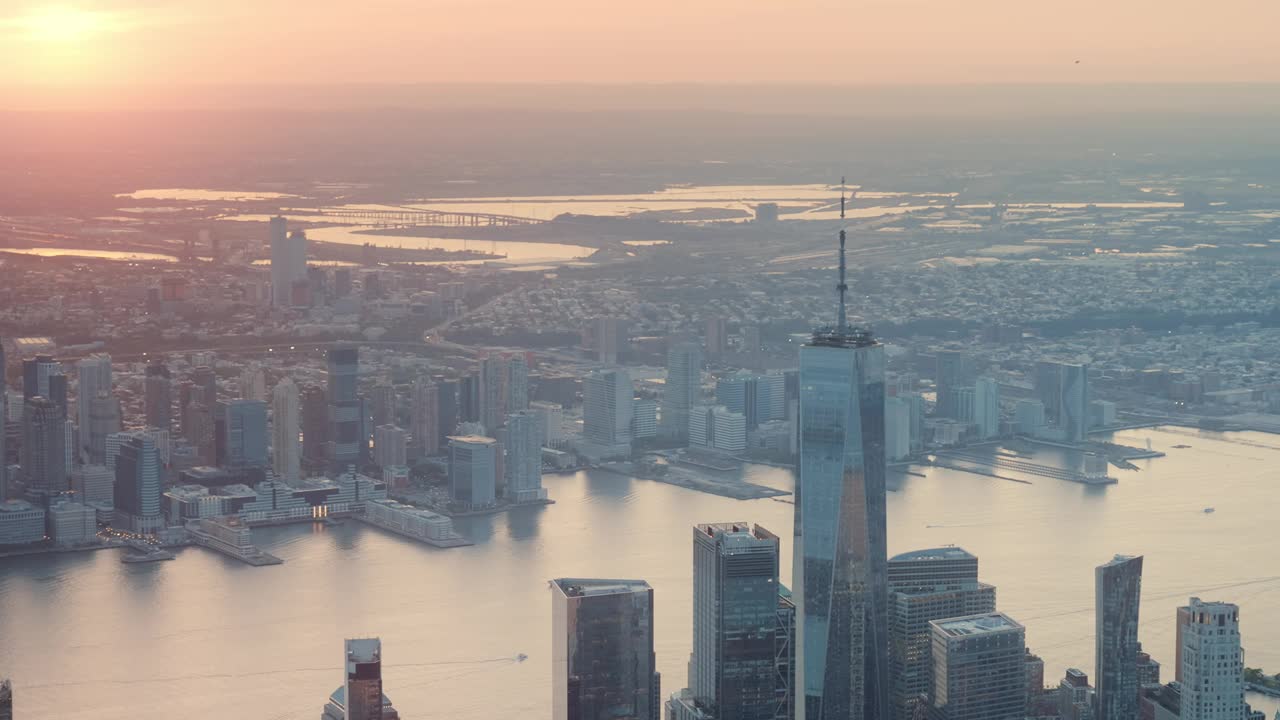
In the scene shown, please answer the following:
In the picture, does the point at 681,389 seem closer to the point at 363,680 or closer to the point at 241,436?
the point at 241,436

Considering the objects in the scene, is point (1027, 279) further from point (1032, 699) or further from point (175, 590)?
point (1032, 699)

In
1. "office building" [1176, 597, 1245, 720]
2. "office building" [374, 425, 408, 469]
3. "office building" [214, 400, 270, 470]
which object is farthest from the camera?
"office building" [374, 425, 408, 469]

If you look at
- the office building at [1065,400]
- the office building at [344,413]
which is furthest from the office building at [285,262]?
the office building at [1065,400]

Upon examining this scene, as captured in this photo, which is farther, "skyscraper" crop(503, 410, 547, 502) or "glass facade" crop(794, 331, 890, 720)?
"skyscraper" crop(503, 410, 547, 502)

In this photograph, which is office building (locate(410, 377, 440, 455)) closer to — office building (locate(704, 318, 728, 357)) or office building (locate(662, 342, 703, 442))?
office building (locate(662, 342, 703, 442))

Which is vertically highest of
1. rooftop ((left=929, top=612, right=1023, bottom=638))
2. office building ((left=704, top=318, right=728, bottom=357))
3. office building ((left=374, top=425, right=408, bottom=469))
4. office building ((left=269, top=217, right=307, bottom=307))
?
office building ((left=269, top=217, right=307, bottom=307))

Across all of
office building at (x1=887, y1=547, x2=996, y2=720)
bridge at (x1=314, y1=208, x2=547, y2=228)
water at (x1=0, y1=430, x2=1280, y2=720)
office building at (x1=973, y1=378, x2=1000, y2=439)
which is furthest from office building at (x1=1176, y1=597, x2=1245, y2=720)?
bridge at (x1=314, y1=208, x2=547, y2=228)

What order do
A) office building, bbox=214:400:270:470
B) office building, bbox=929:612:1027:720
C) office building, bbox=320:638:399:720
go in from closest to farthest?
office building, bbox=320:638:399:720 < office building, bbox=929:612:1027:720 < office building, bbox=214:400:270:470
